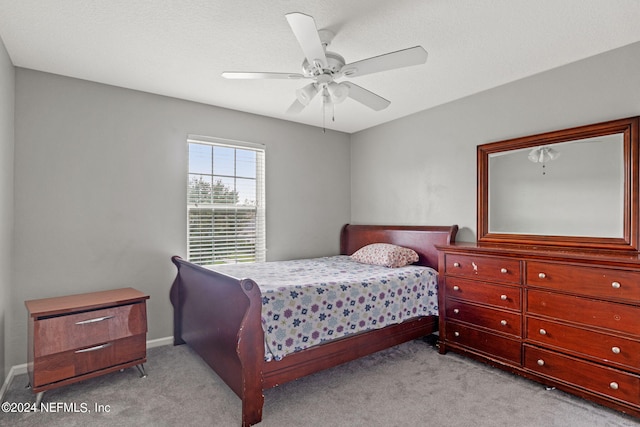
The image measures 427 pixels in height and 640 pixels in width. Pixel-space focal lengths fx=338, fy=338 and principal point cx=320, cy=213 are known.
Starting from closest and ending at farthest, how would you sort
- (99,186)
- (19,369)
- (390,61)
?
(390,61) → (19,369) → (99,186)

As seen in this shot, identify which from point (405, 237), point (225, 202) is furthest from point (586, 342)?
point (225, 202)

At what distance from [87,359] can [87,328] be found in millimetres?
222

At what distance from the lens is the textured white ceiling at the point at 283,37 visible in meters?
1.96

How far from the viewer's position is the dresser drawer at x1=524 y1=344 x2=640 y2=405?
2041 mm

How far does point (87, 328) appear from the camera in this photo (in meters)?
2.42

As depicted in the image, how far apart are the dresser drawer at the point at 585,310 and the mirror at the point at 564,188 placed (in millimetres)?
558

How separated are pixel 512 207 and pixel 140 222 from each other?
3464mm

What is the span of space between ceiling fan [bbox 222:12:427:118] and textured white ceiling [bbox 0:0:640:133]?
10.6 inches

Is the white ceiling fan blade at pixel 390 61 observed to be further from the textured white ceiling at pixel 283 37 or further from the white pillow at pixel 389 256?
the white pillow at pixel 389 256

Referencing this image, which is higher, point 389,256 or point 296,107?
point 296,107

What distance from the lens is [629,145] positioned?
2.41 m

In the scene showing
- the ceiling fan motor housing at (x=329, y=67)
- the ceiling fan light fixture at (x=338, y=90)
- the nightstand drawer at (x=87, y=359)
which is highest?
the ceiling fan motor housing at (x=329, y=67)

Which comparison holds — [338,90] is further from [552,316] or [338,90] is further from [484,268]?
[552,316]

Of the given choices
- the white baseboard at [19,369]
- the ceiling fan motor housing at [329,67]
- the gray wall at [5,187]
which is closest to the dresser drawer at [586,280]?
the ceiling fan motor housing at [329,67]
